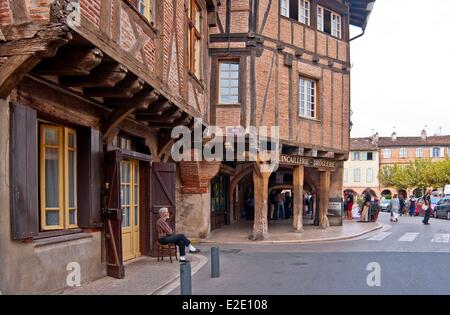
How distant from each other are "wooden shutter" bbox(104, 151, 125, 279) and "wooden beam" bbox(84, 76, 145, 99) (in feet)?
3.99

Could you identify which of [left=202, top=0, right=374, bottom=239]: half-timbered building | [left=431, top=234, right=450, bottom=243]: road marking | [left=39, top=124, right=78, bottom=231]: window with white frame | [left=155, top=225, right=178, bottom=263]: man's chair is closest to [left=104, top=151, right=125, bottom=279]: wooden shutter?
[left=39, top=124, right=78, bottom=231]: window with white frame

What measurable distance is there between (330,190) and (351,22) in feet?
25.4

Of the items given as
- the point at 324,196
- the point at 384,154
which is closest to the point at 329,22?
the point at 324,196

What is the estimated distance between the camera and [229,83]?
55.1 ft

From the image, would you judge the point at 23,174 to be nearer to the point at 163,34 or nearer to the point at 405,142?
the point at 163,34

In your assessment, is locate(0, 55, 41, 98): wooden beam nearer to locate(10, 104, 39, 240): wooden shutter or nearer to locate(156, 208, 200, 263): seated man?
locate(10, 104, 39, 240): wooden shutter

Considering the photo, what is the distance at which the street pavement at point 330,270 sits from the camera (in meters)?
8.53

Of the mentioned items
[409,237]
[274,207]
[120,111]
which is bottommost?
[274,207]

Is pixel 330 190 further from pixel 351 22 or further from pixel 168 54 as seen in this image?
pixel 168 54

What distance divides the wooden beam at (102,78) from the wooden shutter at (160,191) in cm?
464

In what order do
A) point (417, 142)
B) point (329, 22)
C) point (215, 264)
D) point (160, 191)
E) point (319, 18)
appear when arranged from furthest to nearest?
point (417, 142) < point (329, 22) < point (319, 18) < point (160, 191) < point (215, 264)

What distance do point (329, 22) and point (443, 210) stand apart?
749 inches

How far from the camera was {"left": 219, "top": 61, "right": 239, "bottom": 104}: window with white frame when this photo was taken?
16.7m
